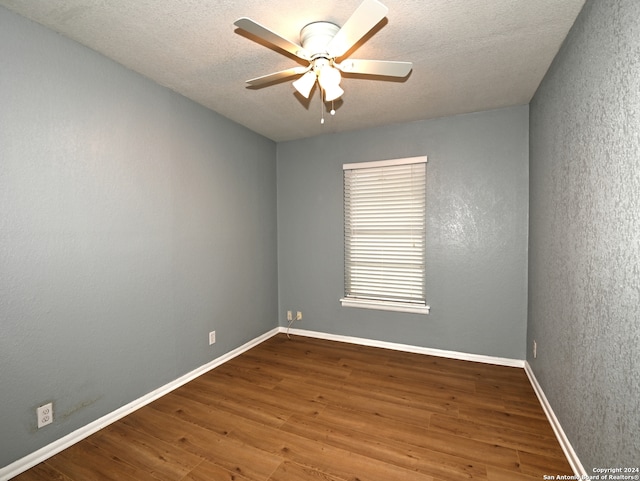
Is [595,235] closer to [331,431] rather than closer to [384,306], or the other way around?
[331,431]

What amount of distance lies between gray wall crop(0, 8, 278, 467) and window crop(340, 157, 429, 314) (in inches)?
58.3

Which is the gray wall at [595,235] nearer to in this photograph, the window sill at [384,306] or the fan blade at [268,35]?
the window sill at [384,306]

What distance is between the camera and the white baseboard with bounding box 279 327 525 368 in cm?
308

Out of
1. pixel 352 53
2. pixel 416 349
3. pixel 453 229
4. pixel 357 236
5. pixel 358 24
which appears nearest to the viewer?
pixel 358 24

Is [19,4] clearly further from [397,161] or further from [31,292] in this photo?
[397,161]

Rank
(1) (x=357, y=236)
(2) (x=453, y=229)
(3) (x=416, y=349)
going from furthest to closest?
(1) (x=357, y=236) → (3) (x=416, y=349) → (2) (x=453, y=229)

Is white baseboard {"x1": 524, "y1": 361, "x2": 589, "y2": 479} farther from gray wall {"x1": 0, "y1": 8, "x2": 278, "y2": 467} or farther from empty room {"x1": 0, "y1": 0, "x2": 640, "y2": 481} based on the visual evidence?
gray wall {"x1": 0, "y1": 8, "x2": 278, "y2": 467}

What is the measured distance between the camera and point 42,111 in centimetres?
Result: 182

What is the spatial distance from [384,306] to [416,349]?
586mm

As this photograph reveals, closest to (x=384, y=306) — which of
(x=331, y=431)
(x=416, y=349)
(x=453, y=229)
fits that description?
(x=416, y=349)

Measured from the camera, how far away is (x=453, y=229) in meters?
3.24

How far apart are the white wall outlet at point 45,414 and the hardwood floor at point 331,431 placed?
0.22 meters

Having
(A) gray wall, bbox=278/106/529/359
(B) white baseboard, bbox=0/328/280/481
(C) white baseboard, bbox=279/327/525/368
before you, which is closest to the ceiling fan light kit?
(A) gray wall, bbox=278/106/529/359

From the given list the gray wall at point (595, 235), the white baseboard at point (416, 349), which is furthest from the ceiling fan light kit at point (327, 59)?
the white baseboard at point (416, 349)
